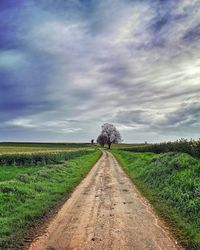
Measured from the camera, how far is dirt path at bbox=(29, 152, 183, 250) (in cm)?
1014

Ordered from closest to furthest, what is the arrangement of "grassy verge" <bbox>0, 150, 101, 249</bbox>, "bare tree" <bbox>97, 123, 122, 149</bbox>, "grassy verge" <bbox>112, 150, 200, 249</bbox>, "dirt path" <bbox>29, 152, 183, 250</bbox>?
"dirt path" <bbox>29, 152, 183, 250</bbox> → "grassy verge" <bbox>0, 150, 101, 249</bbox> → "grassy verge" <bbox>112, 150, 200, 249</bbox> → "bare tree" <bbox>97, 123, 122, 149</bbox>

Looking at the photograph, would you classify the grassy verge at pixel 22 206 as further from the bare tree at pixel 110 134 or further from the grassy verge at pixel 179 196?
the bare tree at pixel 110 134

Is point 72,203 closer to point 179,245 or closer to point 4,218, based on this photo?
point 4,218

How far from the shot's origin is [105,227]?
39.9 ft

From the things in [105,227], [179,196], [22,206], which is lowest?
[105,227]

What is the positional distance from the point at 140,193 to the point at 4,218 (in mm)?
9829

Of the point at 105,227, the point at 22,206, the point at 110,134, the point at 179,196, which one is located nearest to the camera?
the point at 105,227

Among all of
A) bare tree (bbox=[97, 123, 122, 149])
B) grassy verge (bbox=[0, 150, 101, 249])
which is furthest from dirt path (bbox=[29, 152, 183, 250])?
bare tree (bbox=[97, 123, 122, 149])

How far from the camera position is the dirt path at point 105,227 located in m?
10.1

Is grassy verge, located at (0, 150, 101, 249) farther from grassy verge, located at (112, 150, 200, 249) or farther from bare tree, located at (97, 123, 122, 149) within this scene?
bare tree, located at (97, 123, 122, 149)

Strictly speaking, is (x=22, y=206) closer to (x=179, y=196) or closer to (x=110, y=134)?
(x=179, y=196)

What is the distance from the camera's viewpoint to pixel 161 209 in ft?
52.3

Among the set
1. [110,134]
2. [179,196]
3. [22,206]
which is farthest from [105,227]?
[110,134]

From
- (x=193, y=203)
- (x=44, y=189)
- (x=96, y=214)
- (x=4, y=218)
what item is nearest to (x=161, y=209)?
(x=193, y=203)
